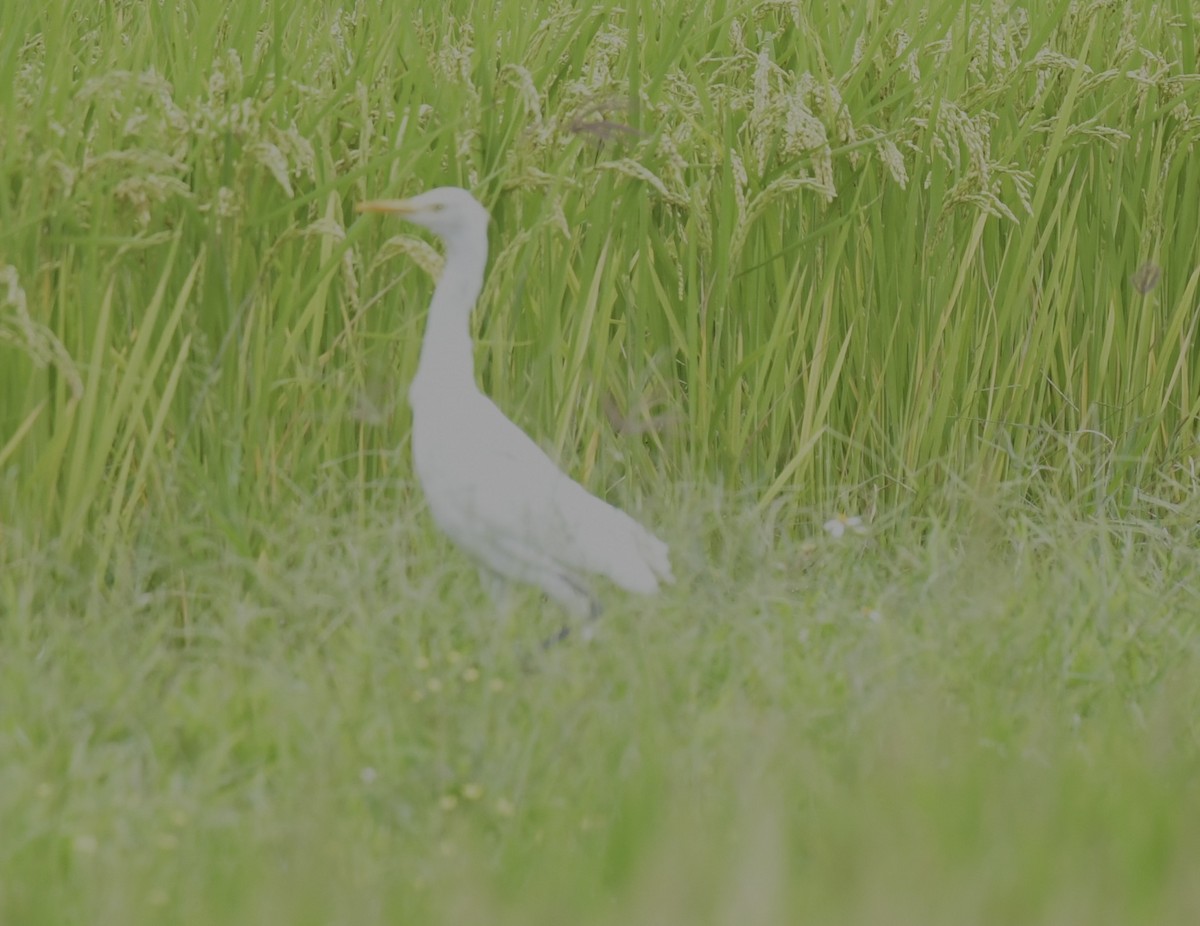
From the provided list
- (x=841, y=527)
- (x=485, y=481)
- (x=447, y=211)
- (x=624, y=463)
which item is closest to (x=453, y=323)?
(x=447, y=211)

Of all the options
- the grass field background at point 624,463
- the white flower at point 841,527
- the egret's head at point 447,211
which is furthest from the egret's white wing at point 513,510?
the white flower at point 841,527

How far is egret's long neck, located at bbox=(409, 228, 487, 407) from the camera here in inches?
120

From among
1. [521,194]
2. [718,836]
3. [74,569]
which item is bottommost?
[74,569]

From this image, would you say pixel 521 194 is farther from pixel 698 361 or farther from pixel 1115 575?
pixel 1115 575

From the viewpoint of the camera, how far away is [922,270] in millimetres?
3994

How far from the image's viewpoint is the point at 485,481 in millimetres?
2959

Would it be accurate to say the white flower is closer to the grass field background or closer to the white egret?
the grass field background

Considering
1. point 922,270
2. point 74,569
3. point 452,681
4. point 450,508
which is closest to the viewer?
point 452,681

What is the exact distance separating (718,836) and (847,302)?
76.3 inches

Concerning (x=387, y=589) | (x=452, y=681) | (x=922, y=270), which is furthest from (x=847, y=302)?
(x=452, y=681)

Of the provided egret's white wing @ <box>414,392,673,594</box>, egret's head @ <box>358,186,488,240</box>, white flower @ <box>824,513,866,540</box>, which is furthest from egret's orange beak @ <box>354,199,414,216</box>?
white flower @ <box>824,513,866,540</box>

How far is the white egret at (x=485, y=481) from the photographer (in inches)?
117

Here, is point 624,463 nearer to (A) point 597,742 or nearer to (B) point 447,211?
(B) point 447,211

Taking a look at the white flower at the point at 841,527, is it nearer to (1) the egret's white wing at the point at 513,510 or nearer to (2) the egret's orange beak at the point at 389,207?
(1) the egret's white wing at the point at 513,510
